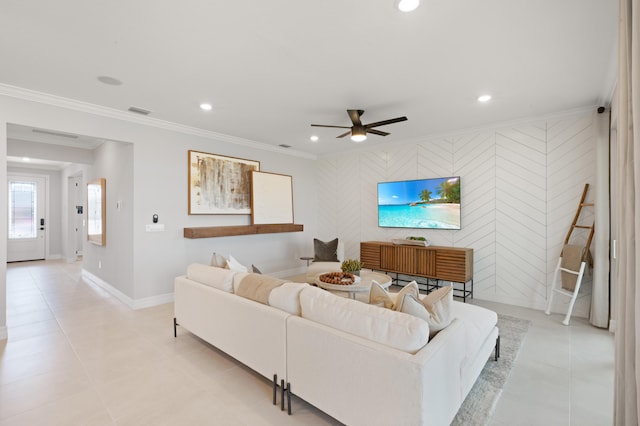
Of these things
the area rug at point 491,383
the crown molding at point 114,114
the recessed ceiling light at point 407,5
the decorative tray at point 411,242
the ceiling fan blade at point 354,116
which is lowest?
the area rug at point 491,383

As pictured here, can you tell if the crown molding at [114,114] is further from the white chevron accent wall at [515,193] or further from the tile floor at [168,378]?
the white chevron accent wall at [515,193]

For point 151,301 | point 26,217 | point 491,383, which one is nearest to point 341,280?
point 491,383

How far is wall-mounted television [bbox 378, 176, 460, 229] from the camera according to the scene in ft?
16.1

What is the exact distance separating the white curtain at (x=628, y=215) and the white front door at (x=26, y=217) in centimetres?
1122

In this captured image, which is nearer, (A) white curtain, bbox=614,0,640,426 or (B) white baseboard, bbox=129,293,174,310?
(A) white curtain, bbox=614,0,640,426

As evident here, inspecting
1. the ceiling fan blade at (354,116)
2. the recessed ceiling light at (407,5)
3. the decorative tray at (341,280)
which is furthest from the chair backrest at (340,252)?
the recessed ceiling light at (407,5)

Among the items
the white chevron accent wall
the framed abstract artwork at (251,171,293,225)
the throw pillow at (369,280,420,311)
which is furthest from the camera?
the framed abstract artwork at (251,171,293,225)

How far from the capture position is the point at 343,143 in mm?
5746

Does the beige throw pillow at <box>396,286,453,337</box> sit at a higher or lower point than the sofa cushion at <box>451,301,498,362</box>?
higher

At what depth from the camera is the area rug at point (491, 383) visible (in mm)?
2000

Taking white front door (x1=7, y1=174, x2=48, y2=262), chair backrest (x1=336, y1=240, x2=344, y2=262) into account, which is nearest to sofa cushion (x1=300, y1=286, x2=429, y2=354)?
chair backrest (x1=336, y1=240, x2=344, y2=262)

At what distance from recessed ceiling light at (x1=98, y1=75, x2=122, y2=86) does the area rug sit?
13.6ft

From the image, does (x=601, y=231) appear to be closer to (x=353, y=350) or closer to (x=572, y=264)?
(x=572, y=264)

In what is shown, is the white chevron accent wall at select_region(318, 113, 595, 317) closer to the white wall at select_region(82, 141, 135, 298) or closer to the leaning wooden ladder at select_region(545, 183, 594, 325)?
the leaning wooden ladder at select_region(545, 183, 594, 325)
